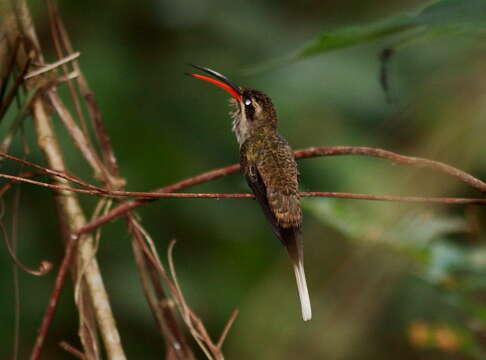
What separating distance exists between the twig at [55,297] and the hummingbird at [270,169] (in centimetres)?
76

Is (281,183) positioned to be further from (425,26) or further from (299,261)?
(425,26)

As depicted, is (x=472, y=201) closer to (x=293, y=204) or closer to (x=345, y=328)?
(x=293, y=204)

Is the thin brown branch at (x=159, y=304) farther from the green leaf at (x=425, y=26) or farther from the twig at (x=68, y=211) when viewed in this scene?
the green leaf at (x=425, y=26)

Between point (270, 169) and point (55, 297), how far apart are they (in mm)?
1206

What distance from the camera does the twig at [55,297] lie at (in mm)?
2146

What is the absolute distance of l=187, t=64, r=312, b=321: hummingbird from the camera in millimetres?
2682

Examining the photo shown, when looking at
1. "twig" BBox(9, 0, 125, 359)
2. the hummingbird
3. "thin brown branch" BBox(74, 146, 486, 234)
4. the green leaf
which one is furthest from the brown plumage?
the green leaf

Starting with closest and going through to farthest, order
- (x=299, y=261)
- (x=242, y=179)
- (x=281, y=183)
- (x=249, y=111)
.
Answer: (x=299, y=261), (x=281, y=183), (x=249, y=111), (x=242, y=179)

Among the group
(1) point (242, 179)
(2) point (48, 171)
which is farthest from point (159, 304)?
(1) point (242, 179)

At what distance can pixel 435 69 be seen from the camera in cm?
600

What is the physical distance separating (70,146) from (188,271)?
133 centimetres

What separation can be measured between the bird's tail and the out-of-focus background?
1226 millimetres

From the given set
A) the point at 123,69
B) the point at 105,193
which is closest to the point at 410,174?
the point at 105,193

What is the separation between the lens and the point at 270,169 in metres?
3.10
